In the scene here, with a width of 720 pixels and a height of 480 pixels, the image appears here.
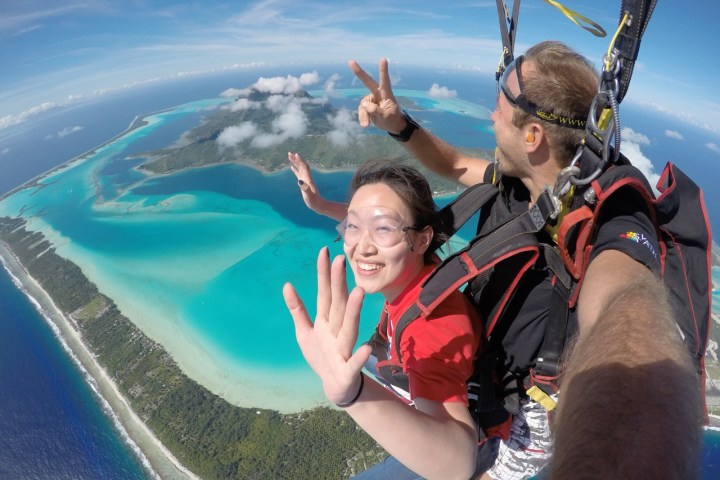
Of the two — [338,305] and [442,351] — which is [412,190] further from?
[338,305]

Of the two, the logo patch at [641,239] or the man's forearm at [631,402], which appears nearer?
the man's forearm at [631,402]

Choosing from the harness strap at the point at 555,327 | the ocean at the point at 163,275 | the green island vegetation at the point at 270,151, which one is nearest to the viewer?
the harness strap at the point at 555,327

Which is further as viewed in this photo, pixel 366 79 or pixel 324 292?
pixel 366 79

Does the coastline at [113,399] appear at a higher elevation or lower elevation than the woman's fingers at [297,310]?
lower

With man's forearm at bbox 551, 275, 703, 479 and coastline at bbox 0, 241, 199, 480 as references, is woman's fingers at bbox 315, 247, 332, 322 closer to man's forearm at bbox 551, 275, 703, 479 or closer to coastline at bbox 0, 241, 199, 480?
man's forearm at bbox 551, 275, 703, 479

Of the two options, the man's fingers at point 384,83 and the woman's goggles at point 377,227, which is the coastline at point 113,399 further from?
the man's fingers at point 384,83

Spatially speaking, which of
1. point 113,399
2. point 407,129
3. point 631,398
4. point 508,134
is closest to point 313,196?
point 407,129

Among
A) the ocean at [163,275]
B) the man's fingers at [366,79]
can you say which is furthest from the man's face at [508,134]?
the ocean at [163,275]
